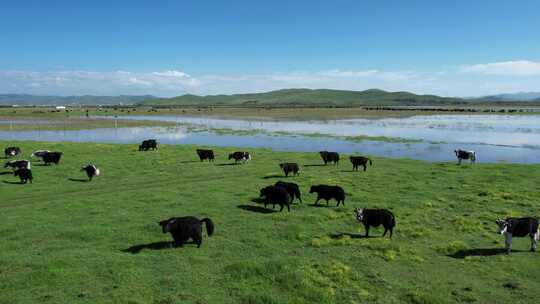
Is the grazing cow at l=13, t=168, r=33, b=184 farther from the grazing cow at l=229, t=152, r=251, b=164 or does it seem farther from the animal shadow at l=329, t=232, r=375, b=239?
the animal shadow at l=329, t=232, r=375, b=239

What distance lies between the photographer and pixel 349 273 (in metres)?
12.1

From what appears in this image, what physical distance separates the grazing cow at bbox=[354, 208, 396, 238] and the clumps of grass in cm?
186

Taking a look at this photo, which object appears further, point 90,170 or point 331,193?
point 90,170

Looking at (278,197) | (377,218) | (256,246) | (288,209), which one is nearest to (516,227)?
(377,218)

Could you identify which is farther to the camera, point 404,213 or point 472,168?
point 472,168

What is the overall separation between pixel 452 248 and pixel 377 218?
9.25 ft

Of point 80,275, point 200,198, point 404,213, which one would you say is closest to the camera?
point 80,275

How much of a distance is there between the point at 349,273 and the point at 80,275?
26.1 feet

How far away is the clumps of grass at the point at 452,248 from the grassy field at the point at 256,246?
7 cm

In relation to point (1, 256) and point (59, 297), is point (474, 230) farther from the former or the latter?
point (1, 256)

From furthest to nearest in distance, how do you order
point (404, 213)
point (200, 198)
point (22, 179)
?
1. point (22, 179)
2. point (200, 198)
3. point (404, 213)

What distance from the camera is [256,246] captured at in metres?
14.3

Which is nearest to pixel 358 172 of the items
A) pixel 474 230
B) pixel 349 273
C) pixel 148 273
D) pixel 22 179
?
pixel 474 230

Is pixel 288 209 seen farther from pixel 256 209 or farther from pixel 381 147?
pixel 381 147
